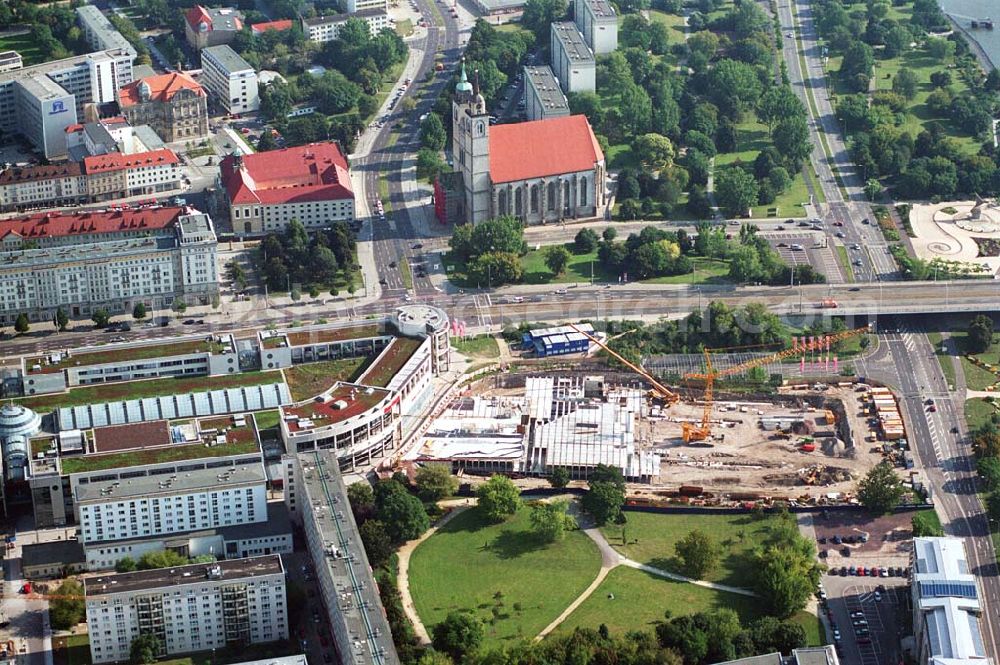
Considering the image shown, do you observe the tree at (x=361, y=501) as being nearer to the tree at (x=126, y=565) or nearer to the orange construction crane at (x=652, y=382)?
the tree at (x=126, y=565)

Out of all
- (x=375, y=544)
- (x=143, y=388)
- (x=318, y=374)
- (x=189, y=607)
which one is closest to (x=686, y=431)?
(x=318, y=374)

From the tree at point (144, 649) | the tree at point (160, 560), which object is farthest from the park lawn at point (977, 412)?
the tree at point (144, 649)

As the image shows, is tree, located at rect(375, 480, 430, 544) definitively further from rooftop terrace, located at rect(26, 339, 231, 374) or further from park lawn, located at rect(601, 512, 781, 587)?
rooftop terrace, located at rect(26, 339, 231, 374)

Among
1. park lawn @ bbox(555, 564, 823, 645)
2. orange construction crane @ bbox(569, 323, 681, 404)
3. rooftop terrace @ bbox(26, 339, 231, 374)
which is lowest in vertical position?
park lawn @ bbox(555, 564, 823, 645)

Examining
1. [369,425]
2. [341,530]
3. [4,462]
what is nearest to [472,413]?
[369,425]

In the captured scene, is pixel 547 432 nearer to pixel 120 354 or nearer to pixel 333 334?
pixel 333 334

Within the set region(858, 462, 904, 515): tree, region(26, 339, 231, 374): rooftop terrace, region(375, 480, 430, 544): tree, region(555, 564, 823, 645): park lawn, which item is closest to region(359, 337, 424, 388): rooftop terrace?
region(26, 339, 231, 374): rooftop terrace
